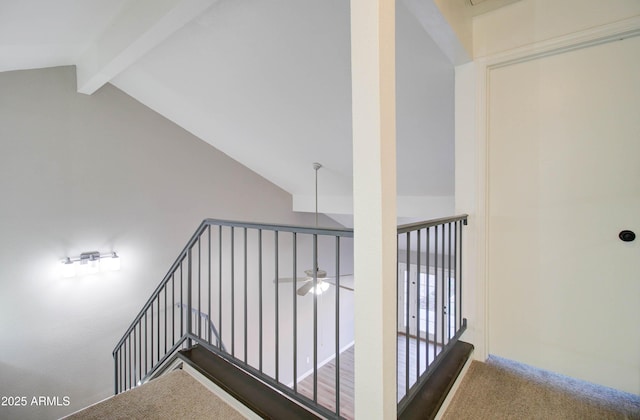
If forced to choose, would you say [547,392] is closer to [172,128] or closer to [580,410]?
[580,410]

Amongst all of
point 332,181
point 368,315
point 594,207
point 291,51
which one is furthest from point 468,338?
point 332,181

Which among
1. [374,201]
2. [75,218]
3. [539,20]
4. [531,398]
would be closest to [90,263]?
[75,218]

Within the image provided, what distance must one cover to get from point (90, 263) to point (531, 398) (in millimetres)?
4242

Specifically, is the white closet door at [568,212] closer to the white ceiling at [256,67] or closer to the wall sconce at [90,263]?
the white ceiling at [256,67]

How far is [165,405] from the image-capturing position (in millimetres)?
1563

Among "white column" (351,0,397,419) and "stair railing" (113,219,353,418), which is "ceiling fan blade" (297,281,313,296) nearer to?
"stair railing" (113,219,353,418)

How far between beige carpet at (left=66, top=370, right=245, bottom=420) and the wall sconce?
2.43 meters

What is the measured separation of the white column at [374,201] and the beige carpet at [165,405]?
3.04ft

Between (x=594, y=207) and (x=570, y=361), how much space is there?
0.82m

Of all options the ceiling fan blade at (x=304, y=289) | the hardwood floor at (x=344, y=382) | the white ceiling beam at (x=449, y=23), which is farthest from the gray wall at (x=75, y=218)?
the white ceiling beam at (x=449, y=23)

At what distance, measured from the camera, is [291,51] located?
239 centimetres

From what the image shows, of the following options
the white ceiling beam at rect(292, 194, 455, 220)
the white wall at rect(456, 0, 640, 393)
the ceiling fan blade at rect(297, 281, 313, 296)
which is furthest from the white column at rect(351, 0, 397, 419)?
the white ceiling beam at rect(292, 194, 455, 220)

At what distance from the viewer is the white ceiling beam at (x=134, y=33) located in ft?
6.38

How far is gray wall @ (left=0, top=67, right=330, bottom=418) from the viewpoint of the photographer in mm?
3082
